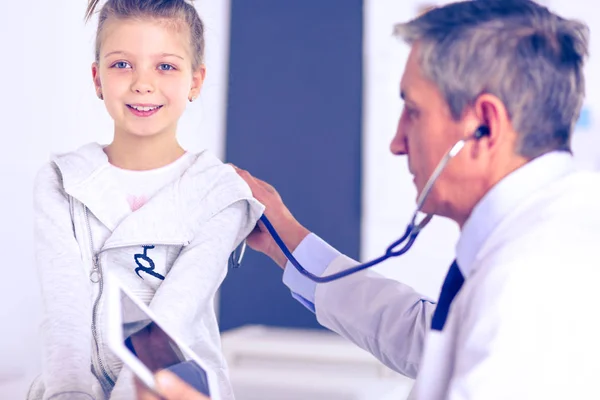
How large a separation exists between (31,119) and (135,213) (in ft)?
0.85

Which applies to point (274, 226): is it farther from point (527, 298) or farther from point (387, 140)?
point (387, 140)

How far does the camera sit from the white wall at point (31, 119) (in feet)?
3.45

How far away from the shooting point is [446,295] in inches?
36.8

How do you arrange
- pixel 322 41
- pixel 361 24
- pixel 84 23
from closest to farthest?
pixel 84 23 → pixel 322 41 → pixel 361 24

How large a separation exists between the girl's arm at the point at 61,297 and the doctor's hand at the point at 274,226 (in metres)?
0.28

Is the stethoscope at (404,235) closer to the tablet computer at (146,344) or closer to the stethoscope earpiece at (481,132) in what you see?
the stethoscope earpiece at (481,132)

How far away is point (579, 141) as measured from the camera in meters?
2.28

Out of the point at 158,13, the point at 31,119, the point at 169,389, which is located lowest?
the point at 169,389

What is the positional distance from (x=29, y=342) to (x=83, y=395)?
0.22 m

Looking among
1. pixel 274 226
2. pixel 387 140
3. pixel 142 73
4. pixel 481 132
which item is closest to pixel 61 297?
pixel 142 73

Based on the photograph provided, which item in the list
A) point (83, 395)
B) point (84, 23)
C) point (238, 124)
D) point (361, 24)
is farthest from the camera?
point (361, 24)

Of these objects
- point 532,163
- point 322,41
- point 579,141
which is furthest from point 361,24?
point 532,163

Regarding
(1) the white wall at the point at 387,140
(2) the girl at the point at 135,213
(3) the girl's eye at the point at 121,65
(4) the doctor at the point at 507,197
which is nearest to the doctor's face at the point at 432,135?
(4) the doctor at the point at 507,197

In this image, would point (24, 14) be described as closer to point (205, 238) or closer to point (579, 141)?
point (205, 238)
